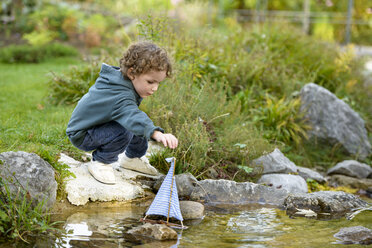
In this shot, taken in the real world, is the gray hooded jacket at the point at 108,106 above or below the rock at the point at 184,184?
above

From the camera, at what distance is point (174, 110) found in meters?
5.46

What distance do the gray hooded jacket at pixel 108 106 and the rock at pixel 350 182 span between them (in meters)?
3.18

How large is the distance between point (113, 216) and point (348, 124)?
4.50 metres

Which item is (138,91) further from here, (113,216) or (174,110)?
(174,110)

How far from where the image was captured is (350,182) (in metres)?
5.80

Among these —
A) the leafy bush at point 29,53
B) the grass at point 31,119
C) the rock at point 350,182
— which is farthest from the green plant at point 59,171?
the leafy bush at point 29,53

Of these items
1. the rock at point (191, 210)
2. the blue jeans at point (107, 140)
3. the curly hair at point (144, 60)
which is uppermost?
the curly hair at point (144, 60)

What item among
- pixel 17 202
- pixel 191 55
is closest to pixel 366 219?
pixel 17 202

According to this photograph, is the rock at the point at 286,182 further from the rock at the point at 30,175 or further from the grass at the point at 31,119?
the rock at the point at 30,175

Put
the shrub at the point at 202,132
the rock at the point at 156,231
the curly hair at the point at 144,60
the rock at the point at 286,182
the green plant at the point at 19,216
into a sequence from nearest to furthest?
the green plant at the point at 19,216 → the rock at the point at 156,231 → the curly hair at the point at 144,60 → the shrub at the point at 202,132 → the rock at the point at 286,182

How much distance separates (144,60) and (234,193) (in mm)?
1685

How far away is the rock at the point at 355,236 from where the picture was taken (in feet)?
10.9

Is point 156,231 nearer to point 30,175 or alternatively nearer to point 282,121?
point 30,175

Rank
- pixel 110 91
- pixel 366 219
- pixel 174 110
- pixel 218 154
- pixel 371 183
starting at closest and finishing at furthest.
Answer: pixel 110 91 → pixel 366 219 → pixel 218 154 → pixel 174 110 → pixel 371 183
